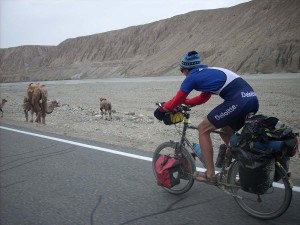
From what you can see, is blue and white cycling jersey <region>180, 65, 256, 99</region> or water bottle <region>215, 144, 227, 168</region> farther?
water bottle <region>215, 144, 227, 168</region>

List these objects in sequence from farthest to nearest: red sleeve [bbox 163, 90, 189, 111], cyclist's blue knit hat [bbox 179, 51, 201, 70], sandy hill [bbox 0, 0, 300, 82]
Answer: sandy hill [bbox 0, 0, 300, 82] < cyclist's blue knit hat [bbox 179, 51, 201, 70] < red sleeve [bbox 163, 90, 189, 111]

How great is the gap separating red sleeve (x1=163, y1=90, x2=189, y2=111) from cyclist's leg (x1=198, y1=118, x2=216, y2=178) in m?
0.38

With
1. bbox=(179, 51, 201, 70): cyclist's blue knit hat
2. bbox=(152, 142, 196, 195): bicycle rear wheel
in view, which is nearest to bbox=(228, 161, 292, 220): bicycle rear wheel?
bbox=(152, 142, 196, 195): bicycle rear wheel

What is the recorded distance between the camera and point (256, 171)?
373 centimetres

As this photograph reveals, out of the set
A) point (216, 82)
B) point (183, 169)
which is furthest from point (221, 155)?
point (216, 82)

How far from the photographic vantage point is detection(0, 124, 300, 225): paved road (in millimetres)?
4168

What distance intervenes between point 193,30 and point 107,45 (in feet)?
107

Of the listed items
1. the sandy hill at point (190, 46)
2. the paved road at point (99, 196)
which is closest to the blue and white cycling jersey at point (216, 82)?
the paved road at point (99, 196)

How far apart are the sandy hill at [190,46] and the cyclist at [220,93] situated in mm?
41677

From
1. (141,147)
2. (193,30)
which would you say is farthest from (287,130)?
(193,30)

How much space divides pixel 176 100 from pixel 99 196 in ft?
5.56

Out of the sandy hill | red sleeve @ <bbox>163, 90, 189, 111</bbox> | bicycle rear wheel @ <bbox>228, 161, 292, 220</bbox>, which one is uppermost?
the sandy hill

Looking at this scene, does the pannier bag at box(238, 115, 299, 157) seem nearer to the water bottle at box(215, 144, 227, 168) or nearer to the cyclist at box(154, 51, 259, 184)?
the cyclist at box(154, 51, 259, 184)

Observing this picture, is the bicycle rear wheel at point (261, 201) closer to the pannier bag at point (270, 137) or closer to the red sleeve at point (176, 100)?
the pannier bag at point (270, 137)
